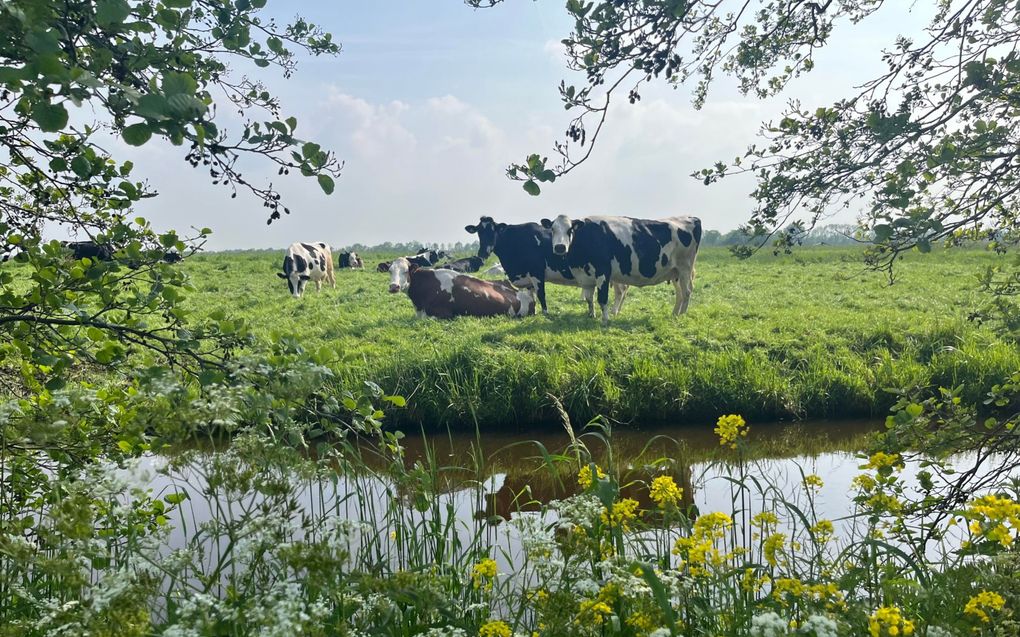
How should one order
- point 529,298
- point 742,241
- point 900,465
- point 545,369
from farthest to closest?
point 529,298, point 545,369, point 742,241, point 900,465

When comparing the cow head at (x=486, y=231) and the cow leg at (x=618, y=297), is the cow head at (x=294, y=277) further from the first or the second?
the cow leg at (x=618, y=297)

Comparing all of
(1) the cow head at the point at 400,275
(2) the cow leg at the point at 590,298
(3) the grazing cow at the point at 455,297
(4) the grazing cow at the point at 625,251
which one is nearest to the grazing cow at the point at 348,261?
(1) the cow head at the point at 400,275

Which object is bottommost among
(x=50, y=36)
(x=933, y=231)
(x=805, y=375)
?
(x=805, y=375)

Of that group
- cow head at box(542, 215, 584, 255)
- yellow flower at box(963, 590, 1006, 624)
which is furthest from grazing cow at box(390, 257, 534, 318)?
yellow flower at box(963, 590, 1006, 624)

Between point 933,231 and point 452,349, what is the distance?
7.07 m

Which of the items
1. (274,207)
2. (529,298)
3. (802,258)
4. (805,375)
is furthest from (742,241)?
(802,258)

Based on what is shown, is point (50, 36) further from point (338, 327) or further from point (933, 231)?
point (338, 327)

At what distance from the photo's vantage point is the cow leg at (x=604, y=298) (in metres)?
13.7

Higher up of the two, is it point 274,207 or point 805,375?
point 274,207

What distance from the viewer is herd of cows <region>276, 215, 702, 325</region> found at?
1516 centimetres

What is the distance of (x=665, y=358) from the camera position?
34.3 ft

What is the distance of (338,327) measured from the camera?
1334 centimetres

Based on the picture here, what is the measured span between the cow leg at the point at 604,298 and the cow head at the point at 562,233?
97cm

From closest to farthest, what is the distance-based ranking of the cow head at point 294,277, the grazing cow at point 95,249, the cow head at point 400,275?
the grazing cow at point 95,249 < the cow head at point 400,275 < the cow head at point 294,277
